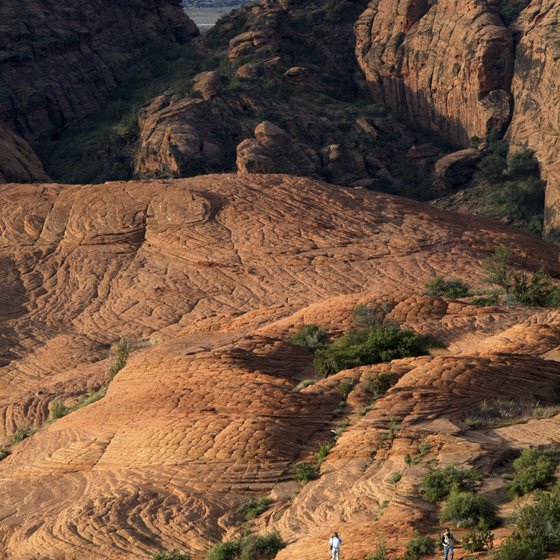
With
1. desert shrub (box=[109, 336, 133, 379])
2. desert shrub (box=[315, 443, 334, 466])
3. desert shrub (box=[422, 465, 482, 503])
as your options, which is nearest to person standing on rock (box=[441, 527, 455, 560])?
desert shrub (box=[422, 465, 482, 503])

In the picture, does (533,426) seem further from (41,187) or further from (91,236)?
(41,187)

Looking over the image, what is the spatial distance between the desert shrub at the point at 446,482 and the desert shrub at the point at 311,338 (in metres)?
7.47

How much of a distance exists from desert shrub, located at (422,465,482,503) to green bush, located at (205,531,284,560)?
2400mm

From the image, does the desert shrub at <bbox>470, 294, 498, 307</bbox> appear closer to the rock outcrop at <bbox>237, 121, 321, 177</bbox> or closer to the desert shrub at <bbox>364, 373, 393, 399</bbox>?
the desert shrub at <bbox>364, 373, 393, 399</bbox>

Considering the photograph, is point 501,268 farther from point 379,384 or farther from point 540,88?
point 540,88

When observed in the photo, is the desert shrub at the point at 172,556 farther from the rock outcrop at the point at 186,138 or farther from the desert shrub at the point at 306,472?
the rock outcrop at the point at 186,138

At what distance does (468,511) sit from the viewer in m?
20.9

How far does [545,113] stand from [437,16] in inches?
461

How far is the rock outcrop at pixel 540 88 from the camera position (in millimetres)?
69188

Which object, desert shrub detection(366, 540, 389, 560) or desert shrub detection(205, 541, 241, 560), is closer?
desert shrub detection(366, 540, 389, 560)

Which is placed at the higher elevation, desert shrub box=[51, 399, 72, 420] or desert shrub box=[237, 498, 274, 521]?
desert shrub box=[237, 498, 274, 521]

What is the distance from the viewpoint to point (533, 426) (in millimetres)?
24219

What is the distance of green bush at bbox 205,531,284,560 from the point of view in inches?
853

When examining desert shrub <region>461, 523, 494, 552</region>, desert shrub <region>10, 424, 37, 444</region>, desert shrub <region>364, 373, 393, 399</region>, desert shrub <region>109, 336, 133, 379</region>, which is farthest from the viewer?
desert shrub <region>109, 336, 133, 379</region>
